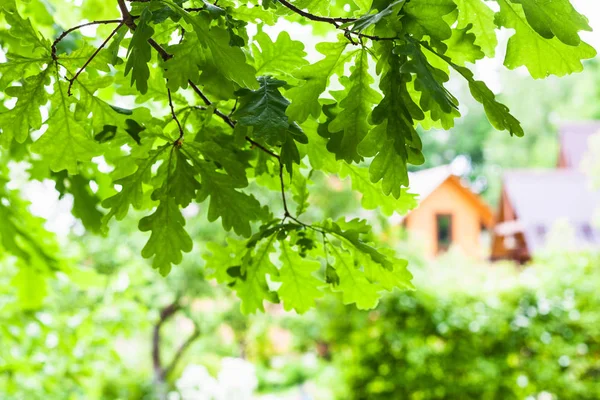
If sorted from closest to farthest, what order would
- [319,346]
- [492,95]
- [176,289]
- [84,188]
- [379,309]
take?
[492,95] → [84,188] → [379,309] → [176,289] → [319,346]

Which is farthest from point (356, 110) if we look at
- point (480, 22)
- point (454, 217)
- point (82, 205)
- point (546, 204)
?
point (454, 217)

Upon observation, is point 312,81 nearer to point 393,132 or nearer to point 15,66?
point 393,132

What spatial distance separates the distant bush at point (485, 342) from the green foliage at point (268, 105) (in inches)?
152

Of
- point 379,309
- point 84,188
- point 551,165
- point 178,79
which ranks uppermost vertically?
point 551,165

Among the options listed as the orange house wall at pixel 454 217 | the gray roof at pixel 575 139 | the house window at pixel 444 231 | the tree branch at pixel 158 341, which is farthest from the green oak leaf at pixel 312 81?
the gray roof at pixel 575 139

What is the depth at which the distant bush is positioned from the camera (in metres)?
4.40

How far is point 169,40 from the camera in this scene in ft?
2.38

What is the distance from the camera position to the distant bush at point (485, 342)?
440cm

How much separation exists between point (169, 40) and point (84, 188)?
574 mm

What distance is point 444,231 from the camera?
491 inches

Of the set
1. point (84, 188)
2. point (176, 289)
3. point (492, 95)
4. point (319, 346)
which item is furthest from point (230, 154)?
point (319, 346)

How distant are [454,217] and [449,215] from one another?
0.10m

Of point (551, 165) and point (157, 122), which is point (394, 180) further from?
point (551, 165)

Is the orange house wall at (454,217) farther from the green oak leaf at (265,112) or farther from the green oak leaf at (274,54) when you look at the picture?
the green oak leaf at (265,112)
